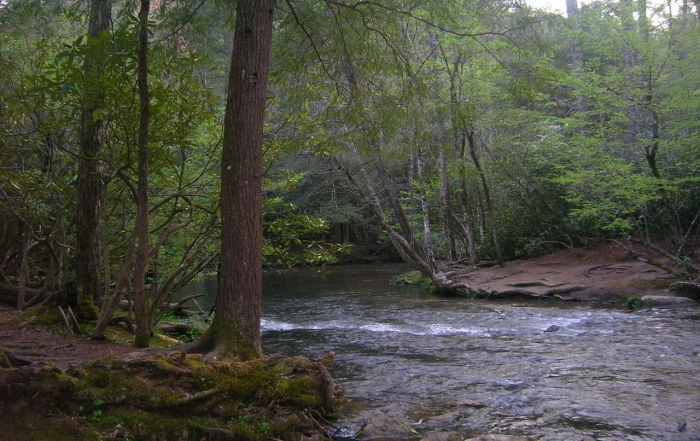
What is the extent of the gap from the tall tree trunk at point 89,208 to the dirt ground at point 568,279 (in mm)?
617

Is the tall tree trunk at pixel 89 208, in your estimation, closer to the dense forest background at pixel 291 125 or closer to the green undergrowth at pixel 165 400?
the dense forest background at pixel 291 125

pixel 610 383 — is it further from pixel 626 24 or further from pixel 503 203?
pixel 503 203

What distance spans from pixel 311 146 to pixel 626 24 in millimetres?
13485

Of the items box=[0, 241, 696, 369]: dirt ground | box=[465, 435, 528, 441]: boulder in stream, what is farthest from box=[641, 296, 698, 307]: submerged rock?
box=[465, 435, 528, 441]: boulder in stream

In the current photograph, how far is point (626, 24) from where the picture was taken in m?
17.4

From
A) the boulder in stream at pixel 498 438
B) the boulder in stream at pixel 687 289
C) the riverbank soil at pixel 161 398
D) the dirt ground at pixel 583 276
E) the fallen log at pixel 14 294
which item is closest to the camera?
the riverbank soil at pixel 161 398

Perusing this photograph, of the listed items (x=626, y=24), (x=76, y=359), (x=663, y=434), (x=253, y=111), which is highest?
(x=626, y=24)

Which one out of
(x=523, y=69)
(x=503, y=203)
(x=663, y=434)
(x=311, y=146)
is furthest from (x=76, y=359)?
(x=503, y=203)

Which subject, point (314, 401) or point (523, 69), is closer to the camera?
point (314, 401)

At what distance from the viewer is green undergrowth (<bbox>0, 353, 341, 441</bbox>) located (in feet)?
13.9

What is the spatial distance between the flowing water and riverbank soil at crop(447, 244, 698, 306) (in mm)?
1124

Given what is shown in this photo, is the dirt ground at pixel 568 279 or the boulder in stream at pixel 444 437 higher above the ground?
the dirt ground at pixel 568 279

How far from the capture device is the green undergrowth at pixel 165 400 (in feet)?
13.9

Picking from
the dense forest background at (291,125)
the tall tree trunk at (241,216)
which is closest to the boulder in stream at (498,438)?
the tall tree trunk at (241,216)
